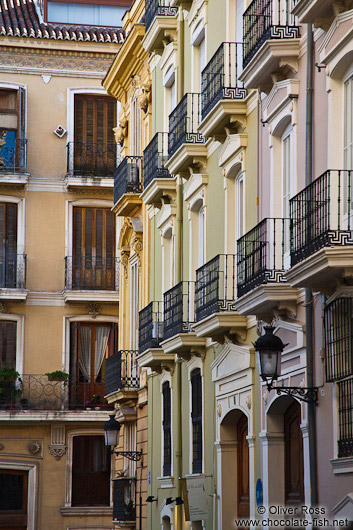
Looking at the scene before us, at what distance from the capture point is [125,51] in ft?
86.3

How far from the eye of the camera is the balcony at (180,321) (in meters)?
18.7

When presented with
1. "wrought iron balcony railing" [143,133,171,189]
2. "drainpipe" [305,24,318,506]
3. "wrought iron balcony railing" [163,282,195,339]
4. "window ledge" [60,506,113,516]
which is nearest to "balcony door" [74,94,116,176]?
"window ledge" [60,506,113,516]

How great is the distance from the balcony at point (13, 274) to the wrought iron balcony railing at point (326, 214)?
21.3m

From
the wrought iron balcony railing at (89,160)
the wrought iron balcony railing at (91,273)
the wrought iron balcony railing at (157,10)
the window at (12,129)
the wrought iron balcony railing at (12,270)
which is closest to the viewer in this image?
the wrought iron balcony railing at (157,10)

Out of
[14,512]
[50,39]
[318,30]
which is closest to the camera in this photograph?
[318,30]

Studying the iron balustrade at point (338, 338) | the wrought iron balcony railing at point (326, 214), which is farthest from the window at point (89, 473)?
the wrought iron balcony railing at point (326, 214)

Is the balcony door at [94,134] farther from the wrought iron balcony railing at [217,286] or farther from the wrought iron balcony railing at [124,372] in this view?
the wrought iron balcony railing at [217,286]

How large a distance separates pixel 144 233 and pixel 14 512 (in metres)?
11.5

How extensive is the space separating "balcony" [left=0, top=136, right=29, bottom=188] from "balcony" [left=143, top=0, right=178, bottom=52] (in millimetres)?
10571

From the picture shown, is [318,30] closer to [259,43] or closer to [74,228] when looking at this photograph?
[259,43]

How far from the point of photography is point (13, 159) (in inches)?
1325

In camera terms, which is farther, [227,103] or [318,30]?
[227,103]

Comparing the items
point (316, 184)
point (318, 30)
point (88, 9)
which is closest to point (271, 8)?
point (318, 30)

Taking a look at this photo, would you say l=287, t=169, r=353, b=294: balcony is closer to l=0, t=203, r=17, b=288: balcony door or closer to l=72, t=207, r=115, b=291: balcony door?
l=72, t=207, r=115, b=291: balcony door
